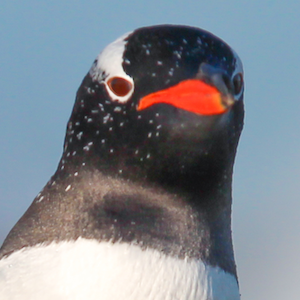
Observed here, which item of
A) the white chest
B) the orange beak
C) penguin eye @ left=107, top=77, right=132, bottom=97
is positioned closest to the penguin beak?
the orange beak

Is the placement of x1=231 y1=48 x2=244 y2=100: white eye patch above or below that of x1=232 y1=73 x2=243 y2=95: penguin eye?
above

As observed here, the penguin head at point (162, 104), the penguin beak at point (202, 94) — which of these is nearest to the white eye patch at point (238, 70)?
the penguin head at point (162, 104)

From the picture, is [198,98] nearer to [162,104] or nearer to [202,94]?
[202,94]

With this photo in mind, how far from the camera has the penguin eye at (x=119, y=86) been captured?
2408mm

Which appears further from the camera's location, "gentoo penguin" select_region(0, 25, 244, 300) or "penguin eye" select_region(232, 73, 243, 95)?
"penguin eye" select_region(232, 73, 243, 95)

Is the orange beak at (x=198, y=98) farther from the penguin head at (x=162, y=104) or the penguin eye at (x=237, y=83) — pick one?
the penguin eye at (x=237, y=83)

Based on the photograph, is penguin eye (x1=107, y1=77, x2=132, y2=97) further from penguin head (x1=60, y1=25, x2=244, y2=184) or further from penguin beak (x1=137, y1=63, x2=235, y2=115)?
penguin beak (x1=137, y1=63, x2=235, y2=115)

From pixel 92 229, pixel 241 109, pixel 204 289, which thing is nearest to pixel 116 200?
pixel 92 229

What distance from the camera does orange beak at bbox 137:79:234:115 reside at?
2250 millimetres

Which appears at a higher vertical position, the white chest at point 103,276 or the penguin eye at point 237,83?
the penguin eye at point 237,83

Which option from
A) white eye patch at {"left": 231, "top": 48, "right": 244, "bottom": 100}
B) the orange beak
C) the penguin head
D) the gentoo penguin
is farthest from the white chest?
white eye patch at {"left": 231, "top": 48, "right": 244, "bottom": 100}

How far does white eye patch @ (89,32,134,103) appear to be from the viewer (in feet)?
7.93

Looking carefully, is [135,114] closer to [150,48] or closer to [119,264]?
[150,48]

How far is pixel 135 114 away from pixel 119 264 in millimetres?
544
